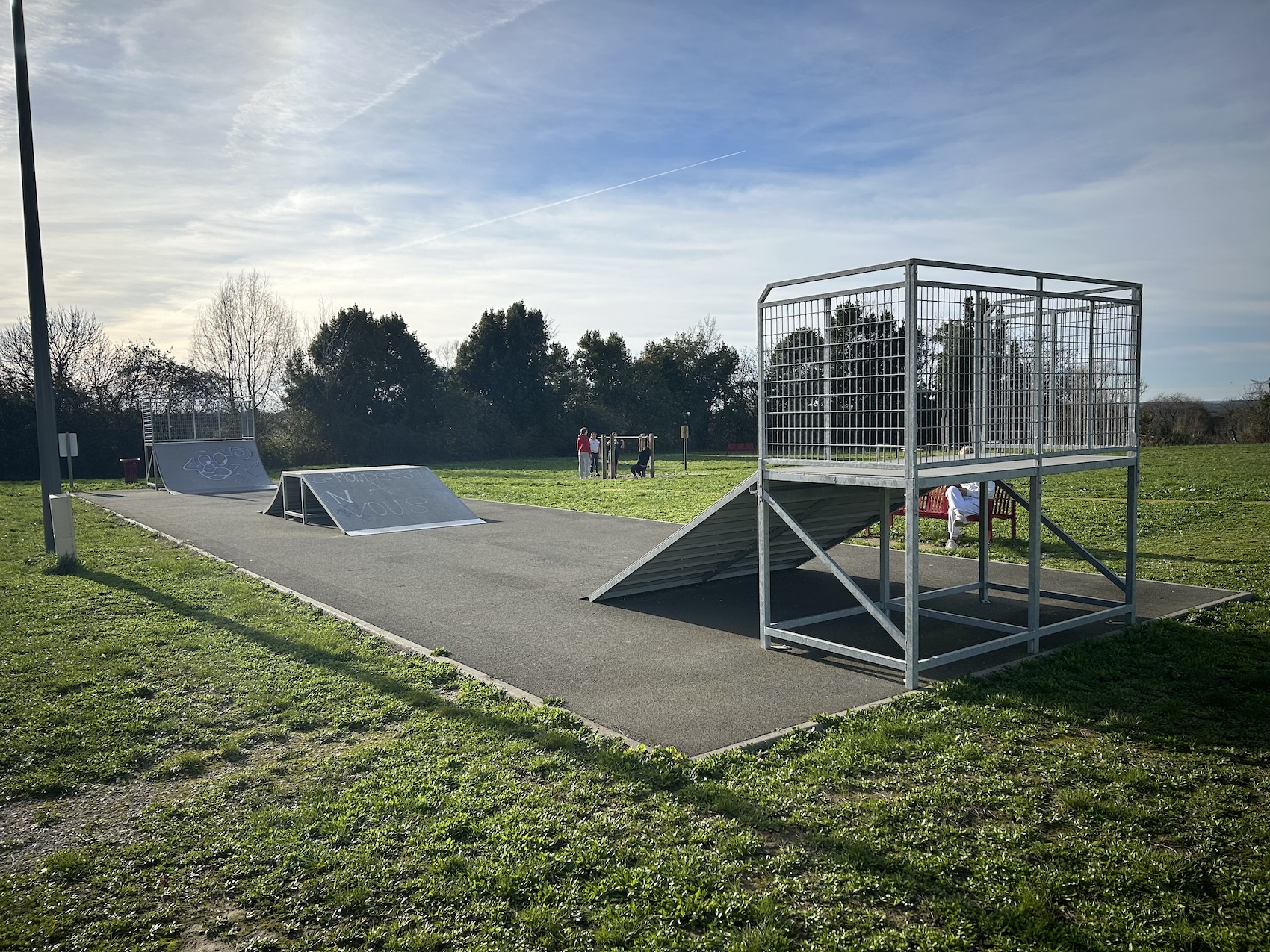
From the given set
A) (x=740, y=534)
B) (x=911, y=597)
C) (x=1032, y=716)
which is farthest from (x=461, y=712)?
(x=740, y=534)

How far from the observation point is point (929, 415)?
6254 millimetres

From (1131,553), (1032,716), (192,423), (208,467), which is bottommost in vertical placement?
(1032,716)

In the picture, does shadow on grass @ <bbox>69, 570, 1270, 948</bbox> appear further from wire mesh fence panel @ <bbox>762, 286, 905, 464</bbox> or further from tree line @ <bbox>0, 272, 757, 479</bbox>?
tree line @ <bbox>0, 272, 757, 479</bbox>

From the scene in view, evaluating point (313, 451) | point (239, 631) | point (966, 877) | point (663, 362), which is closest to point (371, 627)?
point (239, 631)

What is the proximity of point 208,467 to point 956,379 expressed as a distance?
2813cm

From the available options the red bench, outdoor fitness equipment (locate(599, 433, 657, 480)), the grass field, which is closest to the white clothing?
the red bench

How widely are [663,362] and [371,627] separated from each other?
46718 millimetres

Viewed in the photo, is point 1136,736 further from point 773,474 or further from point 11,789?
point 11,789

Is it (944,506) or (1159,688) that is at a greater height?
(944,506)

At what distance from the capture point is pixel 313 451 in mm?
43094

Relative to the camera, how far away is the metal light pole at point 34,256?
11625 millimetres

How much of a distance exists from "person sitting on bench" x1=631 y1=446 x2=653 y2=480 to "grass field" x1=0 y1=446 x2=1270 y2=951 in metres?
22.0

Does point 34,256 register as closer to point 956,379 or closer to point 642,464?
point 956,379

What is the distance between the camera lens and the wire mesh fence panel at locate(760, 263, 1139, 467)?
6336mm
